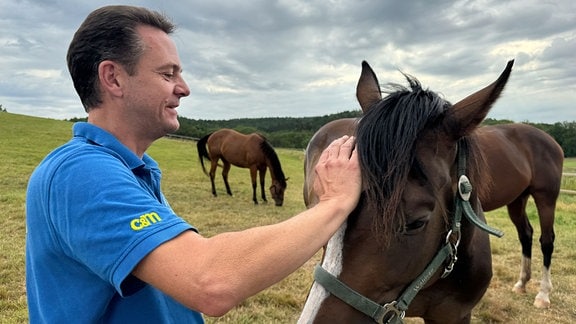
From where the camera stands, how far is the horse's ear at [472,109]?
64.0 inches

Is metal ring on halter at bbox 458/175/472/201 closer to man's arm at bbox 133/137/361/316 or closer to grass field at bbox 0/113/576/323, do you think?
Answer: man's arm at bbox 133/137/361/316

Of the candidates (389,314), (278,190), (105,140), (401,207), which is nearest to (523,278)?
(389,314)

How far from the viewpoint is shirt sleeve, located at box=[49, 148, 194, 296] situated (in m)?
0.97

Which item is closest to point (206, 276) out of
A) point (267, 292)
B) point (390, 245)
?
point (390, 245)

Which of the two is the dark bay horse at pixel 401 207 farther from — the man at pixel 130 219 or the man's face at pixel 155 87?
the man's face at pixel 155 87

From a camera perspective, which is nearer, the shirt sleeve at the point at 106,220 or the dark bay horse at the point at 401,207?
the shirt sleeve at the point at 106,220

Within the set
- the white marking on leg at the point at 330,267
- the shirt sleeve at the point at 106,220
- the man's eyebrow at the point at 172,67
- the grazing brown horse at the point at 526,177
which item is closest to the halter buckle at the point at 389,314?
the white marking on leg at the point at 330,267

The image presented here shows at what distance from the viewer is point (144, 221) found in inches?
39.5

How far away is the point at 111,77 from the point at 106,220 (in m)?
0.54

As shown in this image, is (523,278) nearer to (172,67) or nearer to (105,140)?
(172,67)

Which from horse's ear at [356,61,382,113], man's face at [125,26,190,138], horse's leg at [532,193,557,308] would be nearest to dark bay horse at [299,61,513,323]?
horse's ear at [356,61,382,113]

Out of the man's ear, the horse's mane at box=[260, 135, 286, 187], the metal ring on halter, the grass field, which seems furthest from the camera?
the horse's mane at box=[260, 135, 286, 187]

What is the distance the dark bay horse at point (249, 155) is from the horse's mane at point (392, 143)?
10.2 m

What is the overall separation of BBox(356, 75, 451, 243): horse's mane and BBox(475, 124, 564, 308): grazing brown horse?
3.48 meters
